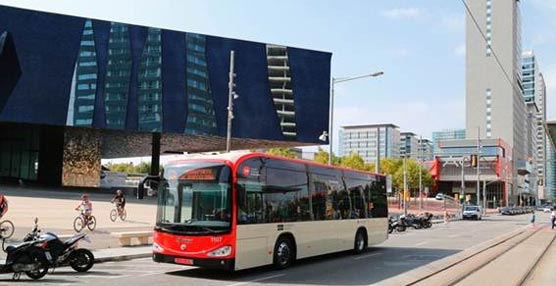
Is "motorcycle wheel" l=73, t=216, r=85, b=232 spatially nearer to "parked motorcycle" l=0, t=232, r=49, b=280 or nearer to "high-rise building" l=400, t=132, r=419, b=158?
"parked motorcycle" l=0, t=232, r=49, b=280

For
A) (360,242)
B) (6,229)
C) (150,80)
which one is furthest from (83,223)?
(150,80)

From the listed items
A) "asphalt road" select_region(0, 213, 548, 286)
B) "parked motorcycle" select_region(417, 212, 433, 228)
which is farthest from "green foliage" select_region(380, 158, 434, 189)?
"asphalt road" select_region(0, 213, 548, 286)

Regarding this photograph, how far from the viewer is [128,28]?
56688mm

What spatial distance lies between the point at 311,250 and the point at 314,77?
52033mm

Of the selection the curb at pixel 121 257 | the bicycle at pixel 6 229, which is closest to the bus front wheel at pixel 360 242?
the curb at pixel 121 257

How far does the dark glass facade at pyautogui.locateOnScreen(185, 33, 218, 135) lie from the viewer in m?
59.5

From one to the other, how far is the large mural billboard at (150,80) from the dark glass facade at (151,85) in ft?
0.32

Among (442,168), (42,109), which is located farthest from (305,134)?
(442,168)

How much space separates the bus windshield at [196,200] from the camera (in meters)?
13.1

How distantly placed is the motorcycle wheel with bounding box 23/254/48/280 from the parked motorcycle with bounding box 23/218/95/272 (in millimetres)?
195

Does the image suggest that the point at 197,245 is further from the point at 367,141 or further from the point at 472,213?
the point at 367,141

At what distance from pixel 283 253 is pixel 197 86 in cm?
4641

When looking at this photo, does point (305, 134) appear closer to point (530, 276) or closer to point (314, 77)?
point (314, 77)

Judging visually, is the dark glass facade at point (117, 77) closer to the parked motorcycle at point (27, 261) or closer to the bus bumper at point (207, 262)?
the parked motorcycle at point (27, 261)
